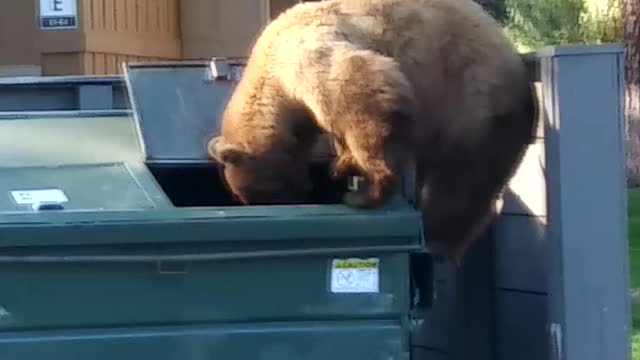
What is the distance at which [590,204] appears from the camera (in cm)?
431

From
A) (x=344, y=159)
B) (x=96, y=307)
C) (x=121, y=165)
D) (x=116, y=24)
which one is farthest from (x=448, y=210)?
(x=116, y=24)

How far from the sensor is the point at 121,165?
4.43 meters

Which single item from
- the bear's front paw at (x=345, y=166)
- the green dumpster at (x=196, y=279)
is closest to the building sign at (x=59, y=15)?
the bear's front paw at (x=345, y=166)

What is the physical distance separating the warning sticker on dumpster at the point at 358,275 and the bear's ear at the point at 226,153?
2.32 feet

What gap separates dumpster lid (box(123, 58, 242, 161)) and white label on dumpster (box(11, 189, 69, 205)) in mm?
485

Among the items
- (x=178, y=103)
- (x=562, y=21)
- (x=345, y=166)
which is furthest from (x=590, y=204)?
(x=562, y=21)

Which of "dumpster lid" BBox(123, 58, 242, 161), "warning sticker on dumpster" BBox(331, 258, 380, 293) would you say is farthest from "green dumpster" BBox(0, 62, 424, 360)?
"dumpster lid" BBox(123, 58, 242, 161)

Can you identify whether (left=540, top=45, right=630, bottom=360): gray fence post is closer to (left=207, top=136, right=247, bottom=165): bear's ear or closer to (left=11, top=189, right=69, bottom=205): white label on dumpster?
(left=207, top=136, right=247, bottom=165): bear's ear

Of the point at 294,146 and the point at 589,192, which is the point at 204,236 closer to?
the point at 294,146

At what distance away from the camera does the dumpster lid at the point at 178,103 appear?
15.1 ft

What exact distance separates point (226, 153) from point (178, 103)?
404mm

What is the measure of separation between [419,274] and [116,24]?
224 inches

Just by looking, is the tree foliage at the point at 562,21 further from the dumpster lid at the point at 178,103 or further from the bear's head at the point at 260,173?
the bear's head at the point at 260,173

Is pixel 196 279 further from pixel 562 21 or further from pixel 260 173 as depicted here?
pixel 562 21
